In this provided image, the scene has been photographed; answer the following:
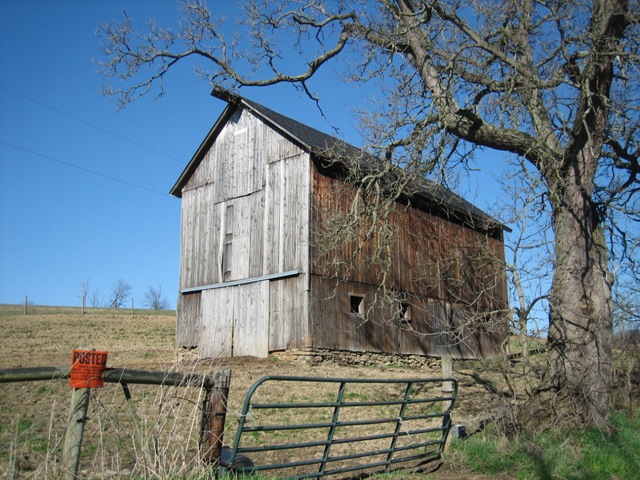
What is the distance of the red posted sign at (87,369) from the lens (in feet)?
15.9

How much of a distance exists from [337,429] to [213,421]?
482 cm

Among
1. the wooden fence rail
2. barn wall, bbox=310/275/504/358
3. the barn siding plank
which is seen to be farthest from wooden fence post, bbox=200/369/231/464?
the barn siding plank

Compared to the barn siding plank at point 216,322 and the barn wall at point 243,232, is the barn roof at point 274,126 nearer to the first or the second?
the barn wall at point 243,232

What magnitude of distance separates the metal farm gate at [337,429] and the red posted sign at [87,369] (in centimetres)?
120

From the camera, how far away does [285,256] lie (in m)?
17.9

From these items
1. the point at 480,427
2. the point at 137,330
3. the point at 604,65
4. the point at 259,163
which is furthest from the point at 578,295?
the point at 137,330

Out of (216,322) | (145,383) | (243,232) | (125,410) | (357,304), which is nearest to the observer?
(145,383)

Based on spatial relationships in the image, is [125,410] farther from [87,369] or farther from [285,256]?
[285,256]

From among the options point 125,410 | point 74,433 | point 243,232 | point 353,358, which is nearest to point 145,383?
point 74,433

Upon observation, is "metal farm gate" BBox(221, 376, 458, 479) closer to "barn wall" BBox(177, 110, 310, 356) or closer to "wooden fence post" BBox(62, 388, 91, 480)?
"wooden fence post" BBox(62, 388, 91, 480)

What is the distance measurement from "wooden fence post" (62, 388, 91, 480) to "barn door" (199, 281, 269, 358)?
12.8 m

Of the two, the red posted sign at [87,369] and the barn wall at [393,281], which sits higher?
the barn wall at [393,281]

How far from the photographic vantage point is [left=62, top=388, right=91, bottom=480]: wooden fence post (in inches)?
186

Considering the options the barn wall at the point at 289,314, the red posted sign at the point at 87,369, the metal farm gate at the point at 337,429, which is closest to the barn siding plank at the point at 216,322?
the barn wall at the point at 289,314
